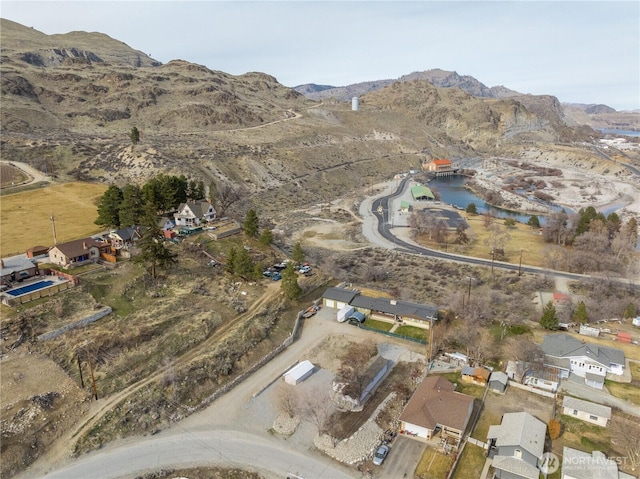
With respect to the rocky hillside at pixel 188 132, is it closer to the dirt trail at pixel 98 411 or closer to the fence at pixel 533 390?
the dirt trail at pixel 98 411

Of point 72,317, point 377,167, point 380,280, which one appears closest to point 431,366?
point 380,280

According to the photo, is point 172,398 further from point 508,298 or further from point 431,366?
point 508,298

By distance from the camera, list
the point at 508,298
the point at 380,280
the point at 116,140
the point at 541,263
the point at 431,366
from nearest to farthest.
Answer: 1. the point at 431,366
2. the point at 508,298
3. the point at 380,280
4. the point at 541,263
5. the point at 116,140

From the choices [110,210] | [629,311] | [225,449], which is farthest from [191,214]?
[629,311]

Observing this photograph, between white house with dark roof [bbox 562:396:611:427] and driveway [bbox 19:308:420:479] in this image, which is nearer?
driveway [bbox 19:308:420:479]

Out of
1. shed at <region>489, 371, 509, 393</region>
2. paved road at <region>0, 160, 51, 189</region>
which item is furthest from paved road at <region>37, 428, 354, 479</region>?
paved road at <region>0, 160, 51, 189</region>

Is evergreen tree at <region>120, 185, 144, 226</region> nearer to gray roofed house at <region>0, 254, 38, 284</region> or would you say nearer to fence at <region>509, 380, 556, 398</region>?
gray roofed house at <region>0, 254, 38, 284</region>

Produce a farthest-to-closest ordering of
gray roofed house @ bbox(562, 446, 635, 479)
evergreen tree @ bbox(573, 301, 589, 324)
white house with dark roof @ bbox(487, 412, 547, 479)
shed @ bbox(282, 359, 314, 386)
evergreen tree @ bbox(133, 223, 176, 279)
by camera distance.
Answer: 1. evergreen tree @ bbox(133, 223, 176, 279)
2. evergreen tree @ bbox(573, 301, 589, 324)
3. shed @ bbox(282, 359, 314, 386)
4. white house with dark roof @ bbox(487, 412, 547, 479)
5. gray roofed house @ bbox(562, 446, 635, 479)
